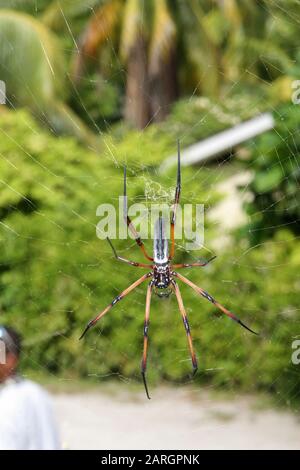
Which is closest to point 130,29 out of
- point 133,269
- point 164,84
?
point 164,84

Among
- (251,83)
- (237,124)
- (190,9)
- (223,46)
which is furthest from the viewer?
(223,46)

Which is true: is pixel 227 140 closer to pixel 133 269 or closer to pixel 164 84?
pixel 133 269

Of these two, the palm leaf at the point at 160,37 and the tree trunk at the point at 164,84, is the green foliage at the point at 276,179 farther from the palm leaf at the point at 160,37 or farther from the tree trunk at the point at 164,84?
the tree trunk at the point at 164,84

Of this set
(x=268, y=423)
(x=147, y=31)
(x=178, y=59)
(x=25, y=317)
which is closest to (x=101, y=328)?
(x=25, y=317)

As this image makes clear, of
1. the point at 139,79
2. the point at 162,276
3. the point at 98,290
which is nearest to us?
the point at 162,276

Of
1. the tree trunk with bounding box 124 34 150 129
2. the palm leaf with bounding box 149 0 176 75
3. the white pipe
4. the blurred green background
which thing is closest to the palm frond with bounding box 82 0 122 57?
the tree trunk with bounding box 124 34 150 129

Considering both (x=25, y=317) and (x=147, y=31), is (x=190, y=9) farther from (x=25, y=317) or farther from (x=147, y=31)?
(x=25, y=317)
